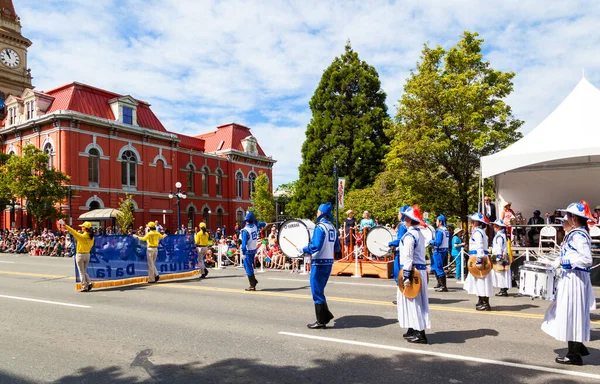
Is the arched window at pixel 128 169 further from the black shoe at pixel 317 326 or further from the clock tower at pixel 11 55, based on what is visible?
the black shoe at pixel 317 326

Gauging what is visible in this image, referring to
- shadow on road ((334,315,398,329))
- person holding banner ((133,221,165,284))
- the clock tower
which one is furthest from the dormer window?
shadow on road ((334,315,398,329))

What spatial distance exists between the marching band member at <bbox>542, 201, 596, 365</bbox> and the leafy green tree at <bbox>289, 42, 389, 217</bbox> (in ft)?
102

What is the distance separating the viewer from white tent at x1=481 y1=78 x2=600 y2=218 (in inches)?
522

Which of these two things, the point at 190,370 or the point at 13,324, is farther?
the point at 13,324

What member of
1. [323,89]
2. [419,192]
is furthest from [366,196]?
[323,89]

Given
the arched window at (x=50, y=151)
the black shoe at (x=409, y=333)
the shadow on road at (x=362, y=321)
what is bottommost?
the shadow on road at (x=362, y=321)

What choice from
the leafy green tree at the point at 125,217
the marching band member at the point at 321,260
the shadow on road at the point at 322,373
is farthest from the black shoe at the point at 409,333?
the leafy green tree at the point at 125,217

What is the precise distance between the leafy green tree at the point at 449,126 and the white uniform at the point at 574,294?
1477 cm

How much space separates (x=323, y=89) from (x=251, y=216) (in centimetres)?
3062

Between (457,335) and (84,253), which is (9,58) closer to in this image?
(84,253)

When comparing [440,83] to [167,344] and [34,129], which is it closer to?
[167,344]

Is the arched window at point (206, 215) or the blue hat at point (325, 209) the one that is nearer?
the blue hat at point (325, 209)

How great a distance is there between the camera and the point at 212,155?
5284cm

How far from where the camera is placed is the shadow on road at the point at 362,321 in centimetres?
785
